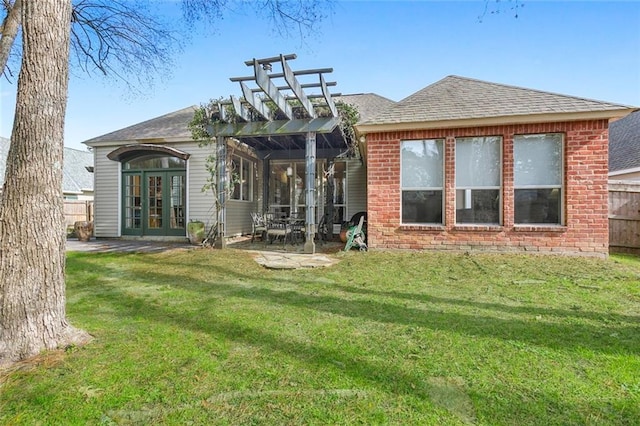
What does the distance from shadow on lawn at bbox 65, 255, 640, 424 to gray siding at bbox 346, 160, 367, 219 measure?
21.5 ft

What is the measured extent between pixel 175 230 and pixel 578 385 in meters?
10.8

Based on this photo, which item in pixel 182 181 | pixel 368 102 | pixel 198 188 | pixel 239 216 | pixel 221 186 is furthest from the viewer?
pixel 368 102

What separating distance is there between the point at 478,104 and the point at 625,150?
35.1 feet

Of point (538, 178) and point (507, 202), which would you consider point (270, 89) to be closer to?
point (507, 202)

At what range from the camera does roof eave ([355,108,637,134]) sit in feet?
19.3

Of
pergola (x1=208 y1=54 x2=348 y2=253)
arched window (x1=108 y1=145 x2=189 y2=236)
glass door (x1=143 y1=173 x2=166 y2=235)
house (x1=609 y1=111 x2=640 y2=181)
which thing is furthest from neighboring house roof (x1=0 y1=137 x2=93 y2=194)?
house (x1=609 y1=111 x2=640 y2=181)

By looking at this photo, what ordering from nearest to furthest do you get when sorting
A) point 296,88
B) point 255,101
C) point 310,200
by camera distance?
1. point 296,88
2. point 255,101
3. point 310,200

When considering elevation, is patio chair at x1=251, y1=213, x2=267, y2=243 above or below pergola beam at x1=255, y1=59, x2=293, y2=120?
below

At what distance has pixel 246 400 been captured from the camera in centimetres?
181

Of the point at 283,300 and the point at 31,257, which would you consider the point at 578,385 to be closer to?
the point at 283,300

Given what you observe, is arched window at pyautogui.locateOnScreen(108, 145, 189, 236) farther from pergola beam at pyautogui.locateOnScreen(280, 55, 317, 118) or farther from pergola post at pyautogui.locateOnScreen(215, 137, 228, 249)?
pergola beam at pyautogui.locateOnScreen(280, 55, 317, 118)

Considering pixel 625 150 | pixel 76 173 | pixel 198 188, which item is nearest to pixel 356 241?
pixel 198 188

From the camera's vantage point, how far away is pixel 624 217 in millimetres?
7500

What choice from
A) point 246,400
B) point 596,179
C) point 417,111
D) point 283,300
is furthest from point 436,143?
point 246,400
